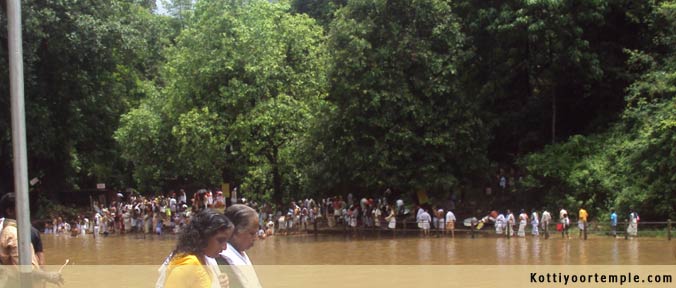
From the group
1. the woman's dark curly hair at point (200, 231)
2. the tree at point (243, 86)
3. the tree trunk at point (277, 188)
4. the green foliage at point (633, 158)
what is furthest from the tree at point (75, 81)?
the woman's dark curly hair at point (200, 231)

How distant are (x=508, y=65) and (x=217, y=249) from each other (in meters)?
29.6

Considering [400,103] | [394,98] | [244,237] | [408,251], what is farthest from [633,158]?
[244,237]

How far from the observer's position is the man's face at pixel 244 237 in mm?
4766

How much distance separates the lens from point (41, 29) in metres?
35.2

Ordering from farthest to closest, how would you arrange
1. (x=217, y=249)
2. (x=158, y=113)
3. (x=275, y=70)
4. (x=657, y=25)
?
(x=158, y=113) → (x=275, y=70) → (x=657, y=25) → (x=217, y=249)

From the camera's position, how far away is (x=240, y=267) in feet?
15.2

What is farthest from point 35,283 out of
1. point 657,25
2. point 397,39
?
point 657,25

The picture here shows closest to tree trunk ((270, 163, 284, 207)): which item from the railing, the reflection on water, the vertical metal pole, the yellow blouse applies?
the railing

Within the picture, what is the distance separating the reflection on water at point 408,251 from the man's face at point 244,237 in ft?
52.5

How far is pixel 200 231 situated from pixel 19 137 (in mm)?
1229

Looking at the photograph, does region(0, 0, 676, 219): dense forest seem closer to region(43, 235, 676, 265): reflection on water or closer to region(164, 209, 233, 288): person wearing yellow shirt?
region(43, 235, 676, 265): reflection on water

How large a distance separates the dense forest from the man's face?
2449cm

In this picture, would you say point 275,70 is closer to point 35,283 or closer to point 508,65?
point 508,65

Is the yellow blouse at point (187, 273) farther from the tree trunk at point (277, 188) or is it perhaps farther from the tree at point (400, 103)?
the tree trunk at point (277, 188)
